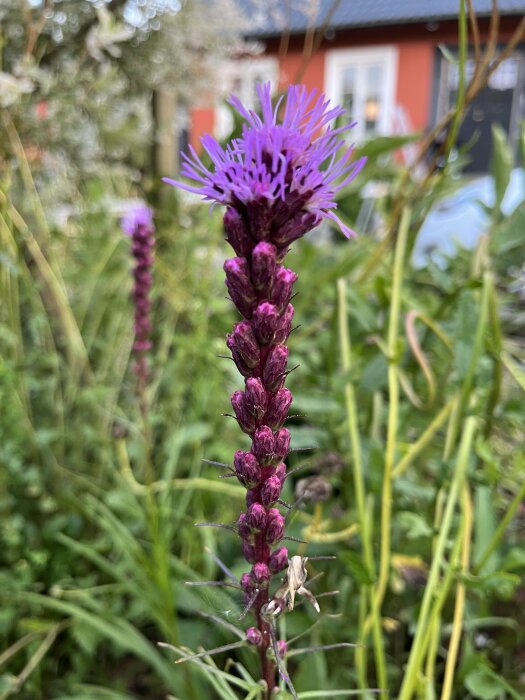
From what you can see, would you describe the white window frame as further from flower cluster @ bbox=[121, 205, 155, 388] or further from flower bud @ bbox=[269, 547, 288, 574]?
flower bud @ bbox=[269, 547, 288, 574]

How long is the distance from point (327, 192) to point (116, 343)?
122 centimetres

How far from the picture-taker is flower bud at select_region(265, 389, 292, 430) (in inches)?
18.1

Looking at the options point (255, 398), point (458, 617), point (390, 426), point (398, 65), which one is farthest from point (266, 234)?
point (398, 65)

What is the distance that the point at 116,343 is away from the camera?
5.24ft

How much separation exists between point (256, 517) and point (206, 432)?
2.46ft

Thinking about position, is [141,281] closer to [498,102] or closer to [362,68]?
[498,102]

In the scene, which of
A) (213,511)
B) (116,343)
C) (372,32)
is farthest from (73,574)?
(372,32)

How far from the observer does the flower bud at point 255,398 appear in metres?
0.44

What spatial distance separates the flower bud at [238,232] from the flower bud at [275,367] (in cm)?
7

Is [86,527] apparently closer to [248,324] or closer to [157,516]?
[157,516]

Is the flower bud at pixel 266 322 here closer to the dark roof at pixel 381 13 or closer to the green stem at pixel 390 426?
the green stem at pixel 390 426

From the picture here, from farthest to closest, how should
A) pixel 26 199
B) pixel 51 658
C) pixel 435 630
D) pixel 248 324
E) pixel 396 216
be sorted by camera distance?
pixel 26 199, pixel 396 216, pixel 51 658, pixel 435 630, pixel 248 324

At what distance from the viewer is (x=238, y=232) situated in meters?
0.44

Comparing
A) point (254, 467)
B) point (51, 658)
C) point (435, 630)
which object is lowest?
point (51, 658)
